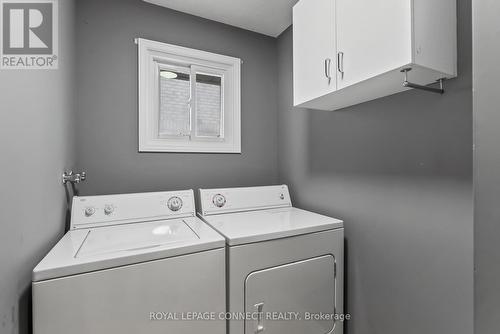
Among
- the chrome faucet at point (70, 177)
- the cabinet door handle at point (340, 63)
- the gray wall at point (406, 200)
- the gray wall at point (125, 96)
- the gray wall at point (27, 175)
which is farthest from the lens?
the gray wall at point (125, 96)

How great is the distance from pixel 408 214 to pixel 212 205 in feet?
4.05

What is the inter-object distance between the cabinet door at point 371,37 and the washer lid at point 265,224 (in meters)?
0.80

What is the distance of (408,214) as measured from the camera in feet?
3.93

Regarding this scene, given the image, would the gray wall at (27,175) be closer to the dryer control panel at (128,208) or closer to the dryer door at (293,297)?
the dryer control panel at (128,208)

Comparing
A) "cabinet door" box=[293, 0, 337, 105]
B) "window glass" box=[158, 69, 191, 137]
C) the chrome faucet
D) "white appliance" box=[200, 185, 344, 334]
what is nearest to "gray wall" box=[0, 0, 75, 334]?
the chrome faucet

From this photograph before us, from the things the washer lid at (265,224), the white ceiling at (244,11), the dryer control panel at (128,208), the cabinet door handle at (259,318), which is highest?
the white ceiling at (244,11)

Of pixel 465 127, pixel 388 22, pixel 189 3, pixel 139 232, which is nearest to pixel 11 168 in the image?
pixel 139 232

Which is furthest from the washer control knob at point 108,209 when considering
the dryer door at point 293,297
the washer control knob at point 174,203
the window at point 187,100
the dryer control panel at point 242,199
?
the dryer door at point 293,297

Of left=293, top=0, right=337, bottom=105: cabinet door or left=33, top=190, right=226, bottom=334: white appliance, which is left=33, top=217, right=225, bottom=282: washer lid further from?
left=293, top=0, right=337, bottom=105: cabinet door

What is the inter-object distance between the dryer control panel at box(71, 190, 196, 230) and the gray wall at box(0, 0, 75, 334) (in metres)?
0.11

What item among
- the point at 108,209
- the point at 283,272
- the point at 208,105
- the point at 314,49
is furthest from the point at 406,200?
the point at 108,209

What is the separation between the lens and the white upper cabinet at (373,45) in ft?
2.85

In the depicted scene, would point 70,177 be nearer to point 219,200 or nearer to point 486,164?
point 219,200

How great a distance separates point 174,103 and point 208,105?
0.30 meters
